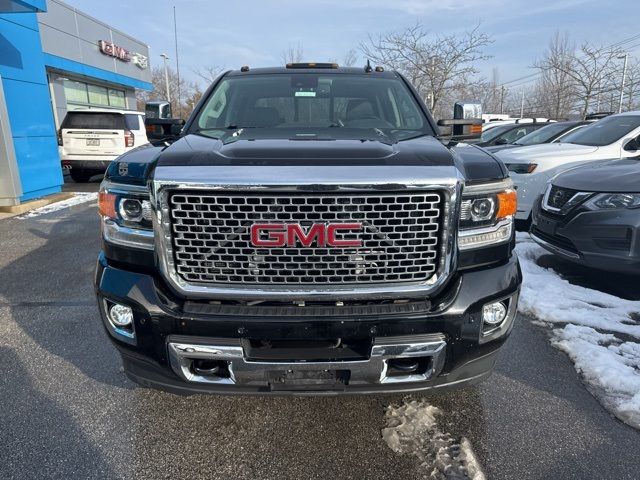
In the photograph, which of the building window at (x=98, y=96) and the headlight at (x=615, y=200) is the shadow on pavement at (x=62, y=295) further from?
the building window at (x=98, y=96)

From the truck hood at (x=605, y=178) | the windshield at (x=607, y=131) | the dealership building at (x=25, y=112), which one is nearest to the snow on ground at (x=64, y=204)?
the dealership building at (x=25, y=112)

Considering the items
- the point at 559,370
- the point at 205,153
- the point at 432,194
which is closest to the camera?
the point at 432,194

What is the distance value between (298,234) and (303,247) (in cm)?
7

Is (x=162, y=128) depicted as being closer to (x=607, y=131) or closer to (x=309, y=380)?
(x=309, y=380)

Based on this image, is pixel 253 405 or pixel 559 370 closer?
pixel 253 405

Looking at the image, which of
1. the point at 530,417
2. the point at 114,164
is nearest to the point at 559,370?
the point at 530,417

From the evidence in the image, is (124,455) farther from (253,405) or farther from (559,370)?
(559,370)

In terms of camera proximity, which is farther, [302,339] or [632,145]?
[632,145]

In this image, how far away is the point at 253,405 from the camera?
270 cm

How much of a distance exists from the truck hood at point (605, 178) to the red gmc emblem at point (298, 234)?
3.51m

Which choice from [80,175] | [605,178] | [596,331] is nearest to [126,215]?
[596,331]

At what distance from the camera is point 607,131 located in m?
6.91

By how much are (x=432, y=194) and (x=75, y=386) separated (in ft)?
8.14

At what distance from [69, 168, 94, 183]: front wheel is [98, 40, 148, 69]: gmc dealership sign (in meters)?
10.9
